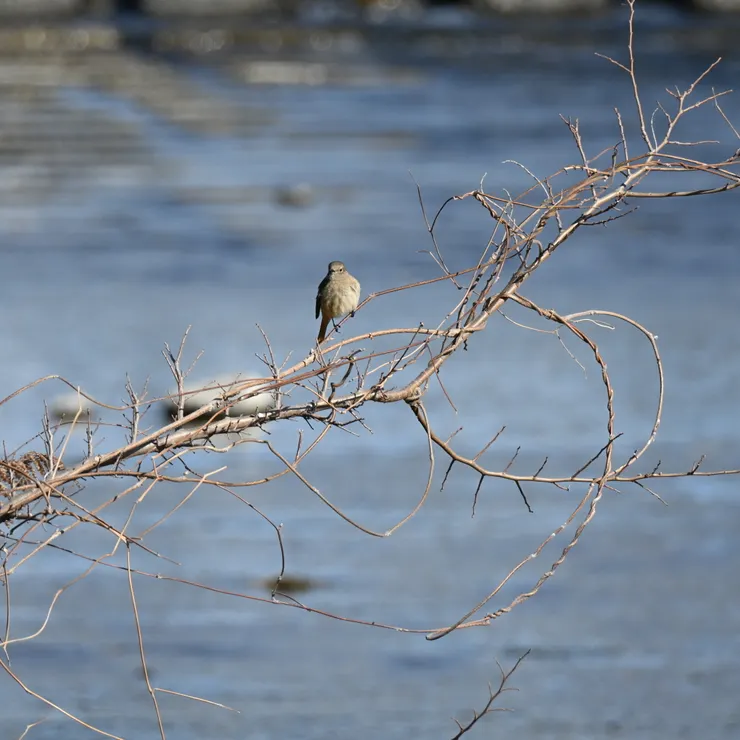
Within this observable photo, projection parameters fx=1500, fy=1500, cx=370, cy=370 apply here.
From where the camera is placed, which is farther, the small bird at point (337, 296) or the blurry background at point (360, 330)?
the blurry background at point (360, 330)

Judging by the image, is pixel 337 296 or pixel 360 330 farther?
pixel 360 330

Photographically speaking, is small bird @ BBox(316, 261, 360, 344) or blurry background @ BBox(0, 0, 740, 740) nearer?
small bird @ BBox(316, 261, 360, 344)

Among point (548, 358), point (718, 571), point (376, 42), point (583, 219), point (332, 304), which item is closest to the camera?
point (583, 219)

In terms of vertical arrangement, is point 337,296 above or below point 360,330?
above

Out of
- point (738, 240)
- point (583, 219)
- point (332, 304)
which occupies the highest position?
point (583, 219)

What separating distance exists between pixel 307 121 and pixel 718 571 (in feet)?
60.3

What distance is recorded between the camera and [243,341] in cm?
1652

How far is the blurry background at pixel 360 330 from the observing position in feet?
33.2

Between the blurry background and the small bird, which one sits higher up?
Result: the small bird

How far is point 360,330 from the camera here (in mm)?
16359

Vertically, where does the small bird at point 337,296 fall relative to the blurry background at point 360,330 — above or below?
above

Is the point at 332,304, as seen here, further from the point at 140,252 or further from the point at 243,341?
the point at 140,252

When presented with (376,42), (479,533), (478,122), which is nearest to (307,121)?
(478,122)

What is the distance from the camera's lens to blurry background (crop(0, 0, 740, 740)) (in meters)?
10.1
